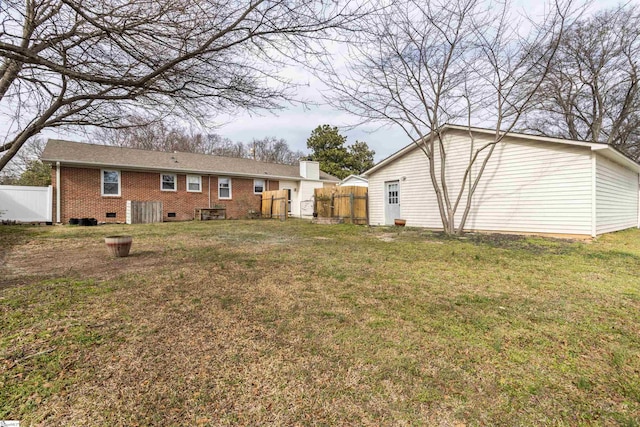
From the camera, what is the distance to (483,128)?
32.1 feet

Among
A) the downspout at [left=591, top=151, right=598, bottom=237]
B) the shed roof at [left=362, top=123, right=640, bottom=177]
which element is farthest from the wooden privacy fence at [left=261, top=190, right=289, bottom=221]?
the downspout at [left=591, top=151, right=598, bottom=237]

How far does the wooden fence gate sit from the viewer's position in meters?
13.7

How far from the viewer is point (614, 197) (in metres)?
10.0

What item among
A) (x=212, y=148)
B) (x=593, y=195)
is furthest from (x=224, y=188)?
(x=593, y=195)

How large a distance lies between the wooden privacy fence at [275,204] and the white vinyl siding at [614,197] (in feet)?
43.9

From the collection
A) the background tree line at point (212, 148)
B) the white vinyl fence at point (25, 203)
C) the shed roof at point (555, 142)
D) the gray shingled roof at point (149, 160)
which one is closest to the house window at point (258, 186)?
the gray shingled roof at point (149, 160)

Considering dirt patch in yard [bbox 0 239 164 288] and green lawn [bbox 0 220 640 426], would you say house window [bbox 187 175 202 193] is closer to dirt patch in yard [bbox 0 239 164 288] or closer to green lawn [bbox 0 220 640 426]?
dirt patch in yard [bbox 0 239 164 288]

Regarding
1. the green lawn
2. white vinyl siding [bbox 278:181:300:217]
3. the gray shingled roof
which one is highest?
the gray shingled roof

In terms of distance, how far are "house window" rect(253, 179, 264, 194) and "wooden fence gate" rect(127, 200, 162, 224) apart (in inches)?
241

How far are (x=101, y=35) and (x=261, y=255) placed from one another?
13.1 ft

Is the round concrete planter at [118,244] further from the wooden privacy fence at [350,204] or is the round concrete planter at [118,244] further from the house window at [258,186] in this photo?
the house window at [258,186]

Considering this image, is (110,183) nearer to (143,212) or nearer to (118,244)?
(143,212)

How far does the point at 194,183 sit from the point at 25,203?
712cm

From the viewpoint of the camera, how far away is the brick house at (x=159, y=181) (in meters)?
13.3
